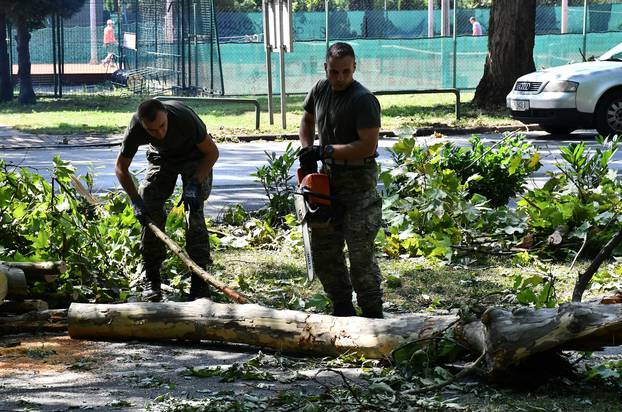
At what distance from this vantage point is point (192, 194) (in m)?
8.05

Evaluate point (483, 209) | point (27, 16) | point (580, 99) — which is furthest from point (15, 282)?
point (27, 16)

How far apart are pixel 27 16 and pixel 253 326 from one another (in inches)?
858

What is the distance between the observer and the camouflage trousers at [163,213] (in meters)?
8.23

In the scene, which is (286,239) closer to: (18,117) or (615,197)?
(615,197)

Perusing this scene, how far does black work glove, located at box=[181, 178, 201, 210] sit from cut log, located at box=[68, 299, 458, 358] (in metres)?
1.17

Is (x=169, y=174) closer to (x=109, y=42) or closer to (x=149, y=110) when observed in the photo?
(x=149, y=110)

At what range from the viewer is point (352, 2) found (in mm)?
33062

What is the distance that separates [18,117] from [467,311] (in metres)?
20.1

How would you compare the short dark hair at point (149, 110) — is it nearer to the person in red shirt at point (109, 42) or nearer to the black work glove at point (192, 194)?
the black work glove at point (192, 194)

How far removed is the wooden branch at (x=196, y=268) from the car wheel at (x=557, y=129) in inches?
503

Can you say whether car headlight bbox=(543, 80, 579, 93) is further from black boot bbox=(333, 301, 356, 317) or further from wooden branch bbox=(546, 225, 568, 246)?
black boot bbox=(333, 301, 356, 317)

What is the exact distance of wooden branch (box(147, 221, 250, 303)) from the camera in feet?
23.9

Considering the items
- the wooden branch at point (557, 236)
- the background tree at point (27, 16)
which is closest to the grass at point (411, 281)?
the wooden branch at point (557, 236)

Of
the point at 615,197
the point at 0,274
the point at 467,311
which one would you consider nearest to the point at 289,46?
the point at 615,197
